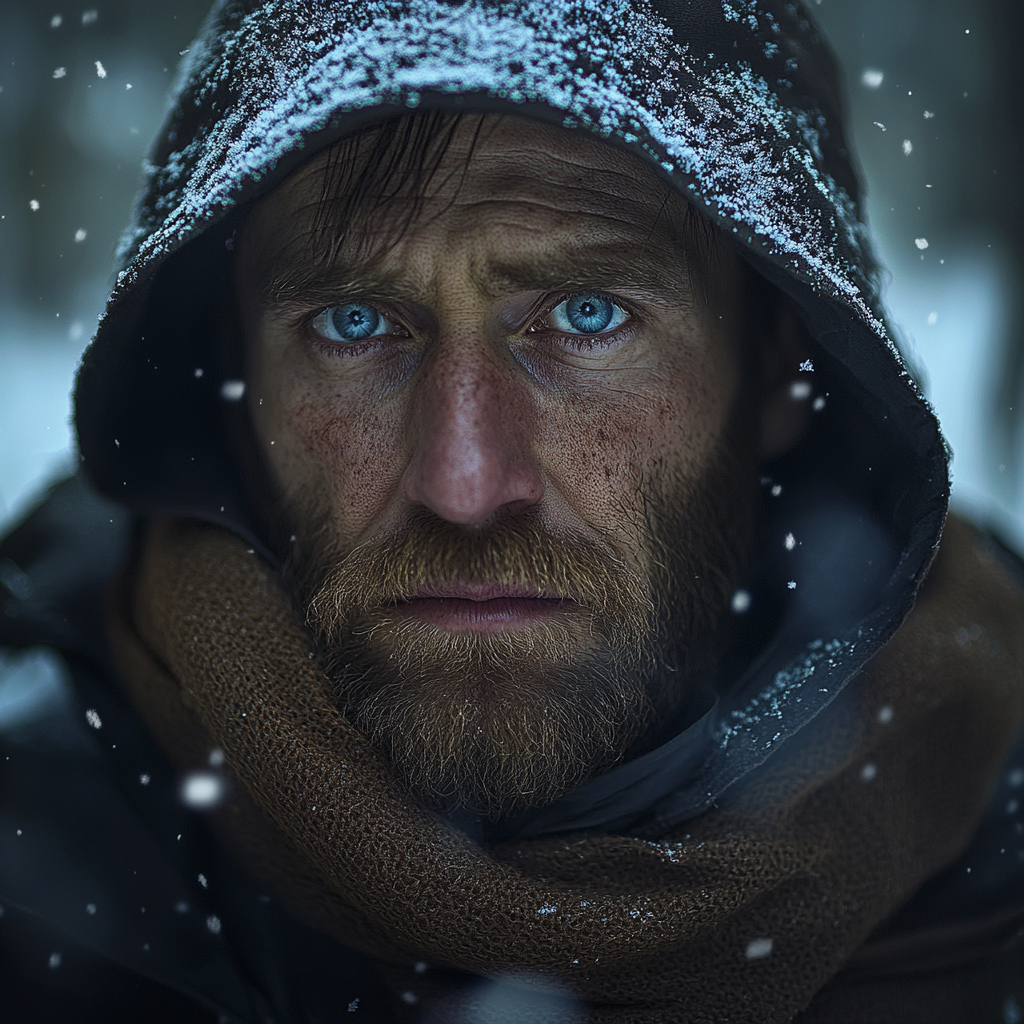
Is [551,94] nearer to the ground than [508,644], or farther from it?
farther from it

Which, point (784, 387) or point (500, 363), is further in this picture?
point (784, 387)

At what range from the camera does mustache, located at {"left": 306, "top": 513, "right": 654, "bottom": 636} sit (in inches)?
Result: 42.3

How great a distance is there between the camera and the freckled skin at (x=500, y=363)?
3.44 ft

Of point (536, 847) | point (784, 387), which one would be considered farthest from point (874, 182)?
point (536, 847)

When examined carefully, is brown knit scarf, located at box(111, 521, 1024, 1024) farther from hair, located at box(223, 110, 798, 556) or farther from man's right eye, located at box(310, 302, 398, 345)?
hair, located at box(223, 110, 798, 556)

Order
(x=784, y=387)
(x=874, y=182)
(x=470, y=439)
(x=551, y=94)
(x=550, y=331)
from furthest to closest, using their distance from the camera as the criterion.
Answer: (x=874, y=182), (x=784, y=387), (x=550, y=331), (x=470, y=439), (x=551, y=94)

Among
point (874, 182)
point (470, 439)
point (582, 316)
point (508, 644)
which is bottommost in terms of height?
point (508, 644)

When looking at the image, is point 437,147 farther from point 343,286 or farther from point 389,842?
point 389,842

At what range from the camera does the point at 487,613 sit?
3.60 ft

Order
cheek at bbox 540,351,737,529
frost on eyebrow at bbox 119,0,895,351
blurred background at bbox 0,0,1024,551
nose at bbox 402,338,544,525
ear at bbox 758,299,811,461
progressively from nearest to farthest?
frost on eyebrow at bbox 119,0,895,351 < nose at bbox 402,338,544,525 < cheek at bbox 540,351,737,529 < ear at bbox 758,299,811,461 < blurred background at bbox 0,0,1024,551

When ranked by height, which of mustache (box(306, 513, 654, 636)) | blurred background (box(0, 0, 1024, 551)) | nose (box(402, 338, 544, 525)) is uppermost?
blurred background (box(0, 0, 1024, 551))

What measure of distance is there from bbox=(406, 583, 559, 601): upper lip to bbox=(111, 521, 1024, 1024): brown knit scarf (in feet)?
0.81

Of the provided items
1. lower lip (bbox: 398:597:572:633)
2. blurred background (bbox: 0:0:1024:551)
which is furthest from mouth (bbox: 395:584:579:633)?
blurred background (bbox: 0:0:1024:551)

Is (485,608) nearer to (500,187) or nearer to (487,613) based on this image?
(487,613)
